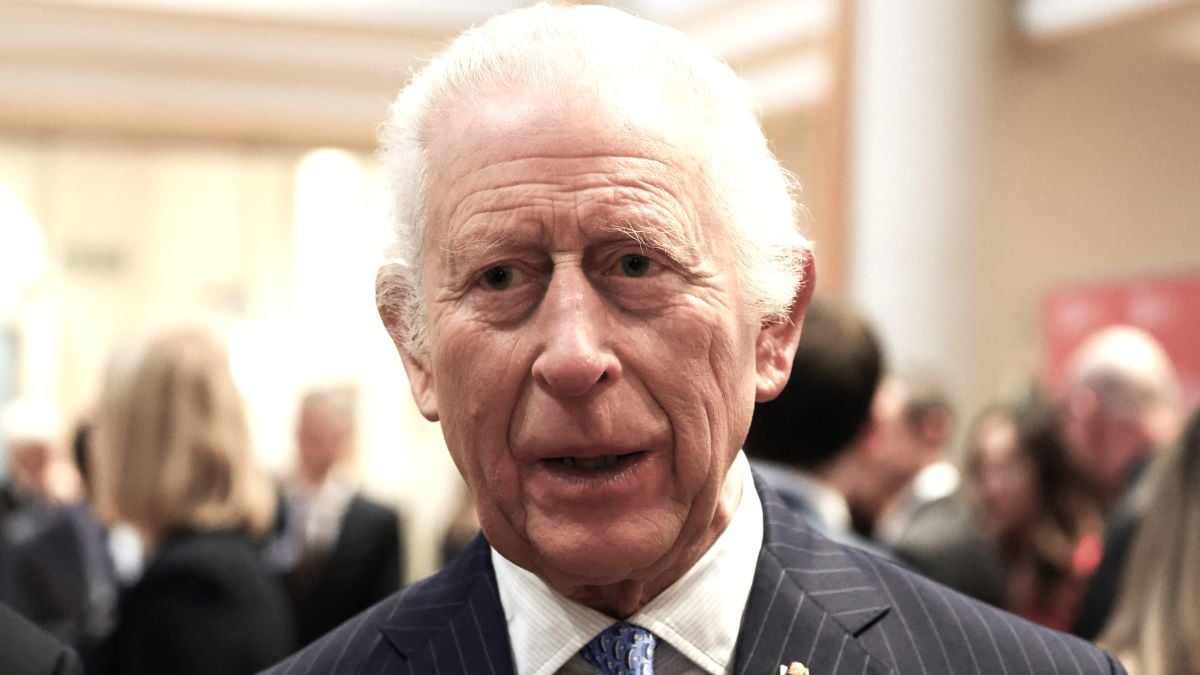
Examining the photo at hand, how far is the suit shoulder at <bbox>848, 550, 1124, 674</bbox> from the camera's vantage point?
175 centimetres

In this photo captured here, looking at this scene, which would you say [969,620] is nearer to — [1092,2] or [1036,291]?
[1092,2]

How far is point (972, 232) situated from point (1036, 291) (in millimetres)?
2334

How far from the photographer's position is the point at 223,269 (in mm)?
11258

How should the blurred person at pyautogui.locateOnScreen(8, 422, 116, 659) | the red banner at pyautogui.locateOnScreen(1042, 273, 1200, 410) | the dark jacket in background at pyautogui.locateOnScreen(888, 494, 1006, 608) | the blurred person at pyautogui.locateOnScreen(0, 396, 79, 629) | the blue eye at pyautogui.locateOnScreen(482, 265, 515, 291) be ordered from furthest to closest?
the red banner at pyautogui.locateOnScreen(1042, 273, 1200, 410), the blurred person at pyautogui.locateOnScreen(0, 396, 79, 629), the blurred person at pyautogui.locateOnScreen(8, 422, 116, 659), the dark jacket in background at pyautogui.locateOnScreen(888, 494, 1006, 608), the blue eye at pyautogui.locateOnScreen(482, 265, 515, 291)

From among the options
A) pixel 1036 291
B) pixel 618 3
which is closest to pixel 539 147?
pixel 618 3

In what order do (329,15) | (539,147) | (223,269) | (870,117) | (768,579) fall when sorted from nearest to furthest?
(539,147) < (768,579) < (870,117) < (329,15) < (223,269)

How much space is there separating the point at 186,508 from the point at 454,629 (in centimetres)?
182

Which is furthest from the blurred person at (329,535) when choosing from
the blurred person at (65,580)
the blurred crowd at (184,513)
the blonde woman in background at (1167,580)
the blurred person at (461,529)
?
the blonde woman in background at (1167,580)

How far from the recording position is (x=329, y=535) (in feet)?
21.4

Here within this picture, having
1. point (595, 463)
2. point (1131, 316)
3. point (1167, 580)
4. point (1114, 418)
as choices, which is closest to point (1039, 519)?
point (1114, 418)

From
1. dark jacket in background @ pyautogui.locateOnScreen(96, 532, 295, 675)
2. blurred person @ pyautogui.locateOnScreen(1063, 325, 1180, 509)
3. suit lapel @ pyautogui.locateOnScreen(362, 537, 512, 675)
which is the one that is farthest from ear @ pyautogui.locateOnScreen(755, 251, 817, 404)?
blurred person @ pyautogui.locateOnScreen(1063, 325, 1180, 509)

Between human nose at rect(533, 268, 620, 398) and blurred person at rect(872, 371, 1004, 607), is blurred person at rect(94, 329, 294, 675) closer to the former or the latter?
blurred person at rect(872, 371, 1004, 607)

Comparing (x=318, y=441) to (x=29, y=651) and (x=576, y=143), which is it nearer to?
(x=29, y=651)

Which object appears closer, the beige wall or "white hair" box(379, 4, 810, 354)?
"white hair" box(379, 4, 810, 354)
